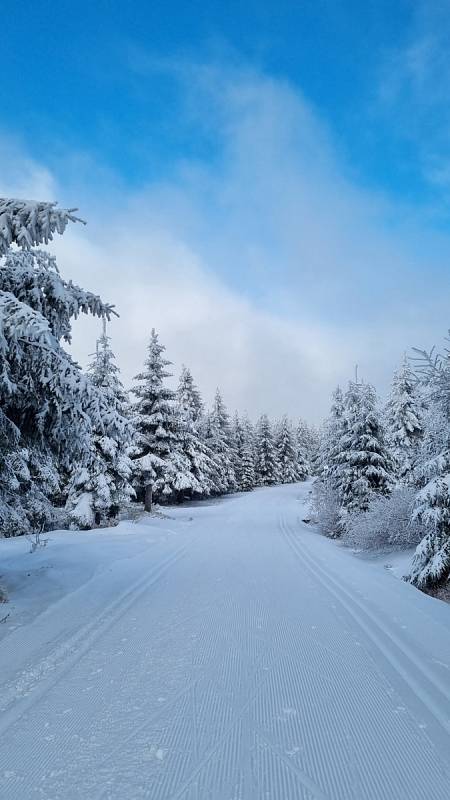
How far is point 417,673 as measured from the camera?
4.23 m

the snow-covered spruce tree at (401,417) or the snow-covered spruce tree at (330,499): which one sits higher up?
the snow-covered spruce tree at (401,417)

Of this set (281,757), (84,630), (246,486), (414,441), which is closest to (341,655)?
(281,757)

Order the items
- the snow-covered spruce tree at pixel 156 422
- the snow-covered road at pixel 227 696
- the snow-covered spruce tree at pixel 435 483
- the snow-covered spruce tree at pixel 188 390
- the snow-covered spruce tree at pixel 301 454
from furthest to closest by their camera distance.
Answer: the snow-covered spruce tree at pixel 301 454 → the snow-covered spruce tree at pixel 188 390 → the snow-covered spruce tree at pixel 156 422 → the snow-covered spruce tree at pixel 435 483 → the snow-covered road at pixel 227 696

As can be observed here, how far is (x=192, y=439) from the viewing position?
108 feet

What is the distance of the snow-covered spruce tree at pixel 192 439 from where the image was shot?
90.3ft

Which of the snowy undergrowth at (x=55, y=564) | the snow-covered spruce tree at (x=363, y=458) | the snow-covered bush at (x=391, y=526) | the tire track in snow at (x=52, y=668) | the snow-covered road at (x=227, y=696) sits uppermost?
the snow-covered spruce tree at (x=363, y=458)

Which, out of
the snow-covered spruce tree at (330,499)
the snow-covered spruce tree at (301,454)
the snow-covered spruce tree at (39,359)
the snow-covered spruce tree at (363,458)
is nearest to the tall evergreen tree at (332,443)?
the snow-covered spruce tree at (330,499)

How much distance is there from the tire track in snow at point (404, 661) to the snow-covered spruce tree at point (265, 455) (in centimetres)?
5280

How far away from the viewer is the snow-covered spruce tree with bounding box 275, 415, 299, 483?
2618 inches

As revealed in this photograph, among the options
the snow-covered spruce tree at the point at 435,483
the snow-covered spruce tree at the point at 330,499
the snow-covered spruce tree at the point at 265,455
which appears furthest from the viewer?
the snow-covered spruce tree at the point at 265,455

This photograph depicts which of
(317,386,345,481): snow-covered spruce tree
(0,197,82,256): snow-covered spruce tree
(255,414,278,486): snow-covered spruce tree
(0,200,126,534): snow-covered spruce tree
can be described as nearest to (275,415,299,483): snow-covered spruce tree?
(255,414,278,486): snow-covered spruce tree

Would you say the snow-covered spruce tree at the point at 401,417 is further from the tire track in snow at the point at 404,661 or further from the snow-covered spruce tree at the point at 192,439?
the tire track in snow at the point at 404,661

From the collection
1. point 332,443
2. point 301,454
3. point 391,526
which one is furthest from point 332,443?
point 301,454

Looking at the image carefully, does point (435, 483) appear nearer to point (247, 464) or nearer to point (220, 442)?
point (220, 442)
